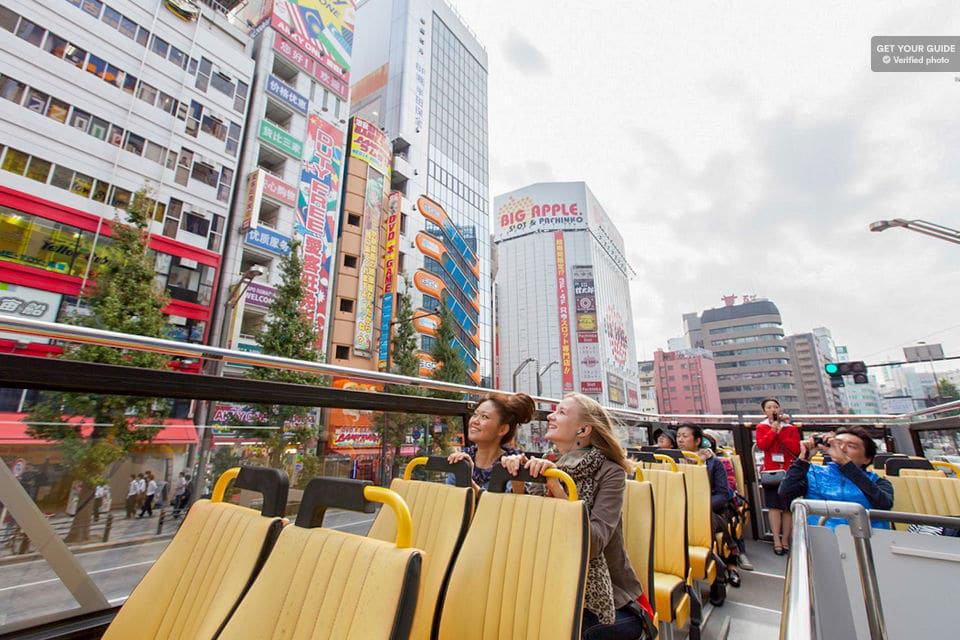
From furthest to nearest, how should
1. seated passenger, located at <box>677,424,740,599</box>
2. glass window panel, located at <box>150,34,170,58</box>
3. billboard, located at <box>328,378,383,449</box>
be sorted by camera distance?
glass window panel, located at <box>150,34,170,58</box>
seated passenger, located at <box>677,424,740,599</box>
billboard, located at <box>328,378,383,449</box>

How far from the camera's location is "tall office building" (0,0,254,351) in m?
10.6

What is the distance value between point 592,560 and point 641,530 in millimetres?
698

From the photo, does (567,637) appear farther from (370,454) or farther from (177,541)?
(370,454)

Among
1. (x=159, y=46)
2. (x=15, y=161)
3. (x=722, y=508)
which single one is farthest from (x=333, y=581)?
(x=159, y=46)

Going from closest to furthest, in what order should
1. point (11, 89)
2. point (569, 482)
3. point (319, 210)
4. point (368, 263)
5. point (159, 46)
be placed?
point (569, 482) → point (11, 89) → point (159, 46) → point (319, 210) → point (368, 263)

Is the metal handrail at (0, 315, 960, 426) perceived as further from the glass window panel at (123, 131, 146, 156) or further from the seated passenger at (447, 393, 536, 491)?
the glass window panel at (123, 131, 146, 156)

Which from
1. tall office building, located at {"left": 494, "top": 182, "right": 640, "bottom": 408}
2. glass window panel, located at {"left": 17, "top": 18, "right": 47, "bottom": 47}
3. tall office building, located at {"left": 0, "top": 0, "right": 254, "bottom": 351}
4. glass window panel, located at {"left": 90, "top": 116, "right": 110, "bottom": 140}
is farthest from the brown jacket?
tall office building, located at {"left": 494, "top": 182, "right": 640, "bottom": 408}

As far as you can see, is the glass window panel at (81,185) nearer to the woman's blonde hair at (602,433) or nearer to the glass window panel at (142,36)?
the glass window panel at (142,36)

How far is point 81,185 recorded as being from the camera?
11.7m

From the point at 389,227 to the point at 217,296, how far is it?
30.5 feet

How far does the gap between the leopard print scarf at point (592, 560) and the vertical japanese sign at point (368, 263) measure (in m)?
17.6

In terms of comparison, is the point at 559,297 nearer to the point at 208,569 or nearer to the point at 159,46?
the point at 159,46

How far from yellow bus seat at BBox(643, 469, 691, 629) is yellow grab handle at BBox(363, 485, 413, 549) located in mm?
1666

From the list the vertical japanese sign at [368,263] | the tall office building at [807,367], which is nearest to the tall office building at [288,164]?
the vertical japanese sign at [368,263]
